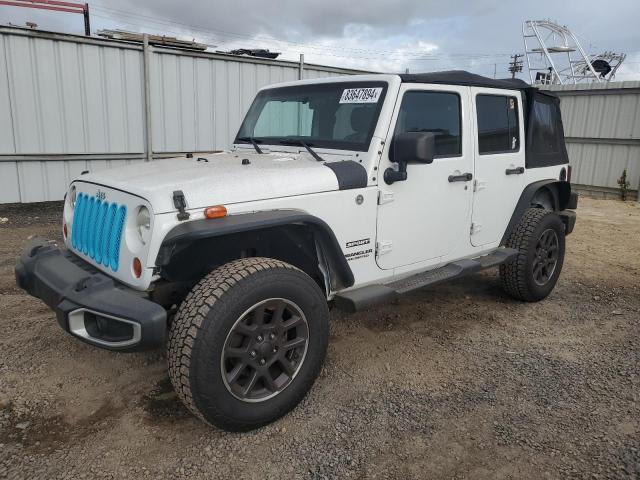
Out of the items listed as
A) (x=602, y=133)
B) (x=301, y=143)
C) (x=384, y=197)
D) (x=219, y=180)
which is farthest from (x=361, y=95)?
(x=602, y=133)

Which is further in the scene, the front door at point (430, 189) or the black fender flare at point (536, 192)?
the black fender flare at point (536, 192)

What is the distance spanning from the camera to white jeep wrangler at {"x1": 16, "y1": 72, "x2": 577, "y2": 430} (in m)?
2.51

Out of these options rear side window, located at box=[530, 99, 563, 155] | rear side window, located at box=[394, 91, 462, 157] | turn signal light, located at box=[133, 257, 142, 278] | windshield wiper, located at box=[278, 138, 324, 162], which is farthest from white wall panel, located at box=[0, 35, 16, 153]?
rear side window, located at box=[530, 99, 563, 155]

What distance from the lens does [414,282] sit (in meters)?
3.63

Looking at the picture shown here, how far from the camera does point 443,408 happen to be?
3.05 m

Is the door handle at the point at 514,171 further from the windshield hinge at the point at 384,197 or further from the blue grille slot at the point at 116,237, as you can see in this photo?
the blue grille slot at the point at 116,237

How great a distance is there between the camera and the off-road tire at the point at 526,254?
4.54 m

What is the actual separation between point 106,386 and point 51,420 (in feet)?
1.33

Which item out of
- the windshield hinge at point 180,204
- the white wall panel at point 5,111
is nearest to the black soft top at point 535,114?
the windshield hinge at point 180,204

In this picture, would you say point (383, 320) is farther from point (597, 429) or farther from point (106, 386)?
point (106, 386)

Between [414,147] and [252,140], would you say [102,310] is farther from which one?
[252,140]

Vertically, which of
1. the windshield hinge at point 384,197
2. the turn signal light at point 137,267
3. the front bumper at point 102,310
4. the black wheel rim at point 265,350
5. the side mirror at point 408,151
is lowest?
the black wheel rim at point 265,350

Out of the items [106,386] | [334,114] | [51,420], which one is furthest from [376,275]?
[51,420]

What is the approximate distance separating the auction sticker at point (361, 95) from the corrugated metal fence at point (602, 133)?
10.1 m
